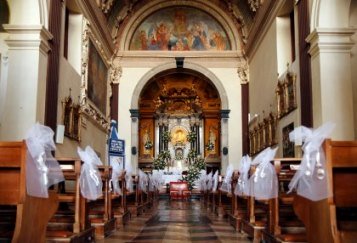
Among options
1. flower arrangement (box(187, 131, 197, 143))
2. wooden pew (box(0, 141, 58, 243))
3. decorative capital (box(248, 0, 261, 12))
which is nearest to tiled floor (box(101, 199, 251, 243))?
wooden pew (box(0, 141, 58, 243))

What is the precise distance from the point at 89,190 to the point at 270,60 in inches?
368

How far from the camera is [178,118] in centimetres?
2427

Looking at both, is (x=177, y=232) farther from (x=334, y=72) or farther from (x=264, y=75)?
(x=264, y=75)

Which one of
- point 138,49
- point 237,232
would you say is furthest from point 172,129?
point 237,232

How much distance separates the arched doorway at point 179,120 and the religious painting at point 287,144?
36.2ft

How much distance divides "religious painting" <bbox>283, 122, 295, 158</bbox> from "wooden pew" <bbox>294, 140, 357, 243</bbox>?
6.93 meters

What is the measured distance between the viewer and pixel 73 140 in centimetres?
1134

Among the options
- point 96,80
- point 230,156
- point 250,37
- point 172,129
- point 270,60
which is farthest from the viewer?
point 172,129

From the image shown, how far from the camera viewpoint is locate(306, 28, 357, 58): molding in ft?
27.2

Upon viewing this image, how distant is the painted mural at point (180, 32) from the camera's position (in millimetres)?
18750

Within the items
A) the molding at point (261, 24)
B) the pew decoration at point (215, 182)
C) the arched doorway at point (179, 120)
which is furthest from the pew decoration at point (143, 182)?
the arched doorway at point (179, 120)

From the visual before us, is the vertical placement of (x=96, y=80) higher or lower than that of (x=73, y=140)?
higher

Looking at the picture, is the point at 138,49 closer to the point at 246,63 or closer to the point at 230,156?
the point at 246,63

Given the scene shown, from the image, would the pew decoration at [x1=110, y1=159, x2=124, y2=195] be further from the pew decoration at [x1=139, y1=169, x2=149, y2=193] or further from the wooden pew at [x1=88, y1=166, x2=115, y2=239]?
the pew decoration at [x1=139, y1=169, x2=149, y2=193]
